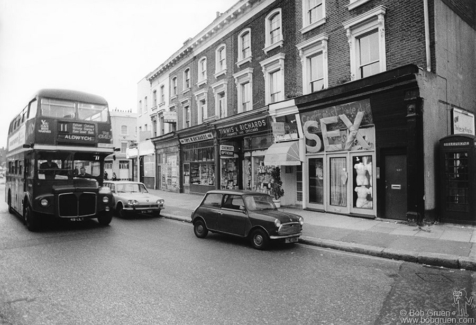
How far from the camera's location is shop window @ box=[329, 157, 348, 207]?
12680 millimetres

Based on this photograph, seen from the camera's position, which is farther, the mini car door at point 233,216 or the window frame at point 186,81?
the window frame at point 186,81

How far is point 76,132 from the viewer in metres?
10.7

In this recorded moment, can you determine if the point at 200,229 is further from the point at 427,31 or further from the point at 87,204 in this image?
the point at 427,31

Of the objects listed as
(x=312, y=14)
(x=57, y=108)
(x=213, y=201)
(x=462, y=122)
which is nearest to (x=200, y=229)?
(x=213, y=201)

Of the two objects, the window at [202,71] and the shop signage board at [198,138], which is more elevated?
the window at [202,71]

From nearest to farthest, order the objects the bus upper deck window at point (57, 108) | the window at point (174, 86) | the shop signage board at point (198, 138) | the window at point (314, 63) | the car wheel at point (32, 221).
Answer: the car wheel at point (32, 221), the bus upper deck window at point (57, 108), the window at point (314, 63), the shop signage board at point (198, 138), the window at point (174, 86)

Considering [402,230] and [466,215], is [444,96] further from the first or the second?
[402,230]

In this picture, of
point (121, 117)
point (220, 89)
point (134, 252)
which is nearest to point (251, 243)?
point (134, 252)

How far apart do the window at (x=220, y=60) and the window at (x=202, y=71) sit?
174 centimetres

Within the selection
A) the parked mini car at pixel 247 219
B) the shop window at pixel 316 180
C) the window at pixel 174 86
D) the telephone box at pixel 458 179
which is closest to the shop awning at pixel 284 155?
the shop window at pixel 316 180

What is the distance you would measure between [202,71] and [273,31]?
7.71m

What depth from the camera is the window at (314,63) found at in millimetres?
13422

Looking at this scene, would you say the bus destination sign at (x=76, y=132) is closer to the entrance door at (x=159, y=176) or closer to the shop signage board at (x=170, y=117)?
the shop signage board at (x=170, y=117)

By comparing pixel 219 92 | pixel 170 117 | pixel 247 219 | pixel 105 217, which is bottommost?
pixel 105 217
